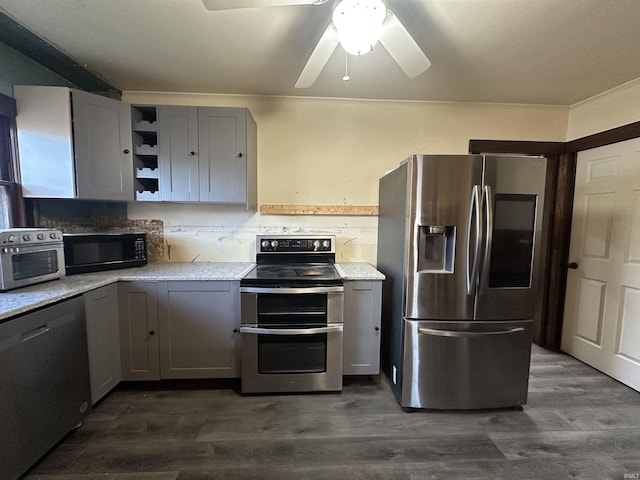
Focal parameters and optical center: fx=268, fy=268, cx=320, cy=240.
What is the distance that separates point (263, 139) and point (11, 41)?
1755 millimetres

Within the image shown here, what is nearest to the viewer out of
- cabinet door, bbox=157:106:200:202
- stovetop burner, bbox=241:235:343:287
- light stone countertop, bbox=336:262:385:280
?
light stone countertop, bbox=336:262:385:280

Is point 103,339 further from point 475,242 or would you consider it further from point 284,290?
point 475,242

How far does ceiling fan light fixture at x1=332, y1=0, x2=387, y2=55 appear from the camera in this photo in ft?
3.71

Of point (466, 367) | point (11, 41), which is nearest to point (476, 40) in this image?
point (466, 367)

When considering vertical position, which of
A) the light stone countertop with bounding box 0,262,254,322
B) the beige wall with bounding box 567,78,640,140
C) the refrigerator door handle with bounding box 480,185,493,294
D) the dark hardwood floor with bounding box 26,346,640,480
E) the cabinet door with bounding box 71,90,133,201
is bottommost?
the dark hardwood floor with bounding box 26,346,640,480

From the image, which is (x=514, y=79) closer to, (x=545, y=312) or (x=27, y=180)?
(x=545, y=312)

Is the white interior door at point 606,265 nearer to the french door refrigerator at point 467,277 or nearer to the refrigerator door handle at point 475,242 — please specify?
the french door refrigerator at point 467,277

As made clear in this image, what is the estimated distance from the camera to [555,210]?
8.85 ft

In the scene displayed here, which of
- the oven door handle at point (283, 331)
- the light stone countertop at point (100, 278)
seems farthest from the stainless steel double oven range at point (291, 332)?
the light stone countertop at point (100, 278)

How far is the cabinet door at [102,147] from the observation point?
199 cm

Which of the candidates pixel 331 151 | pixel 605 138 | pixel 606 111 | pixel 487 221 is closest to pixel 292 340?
pixel 487 221

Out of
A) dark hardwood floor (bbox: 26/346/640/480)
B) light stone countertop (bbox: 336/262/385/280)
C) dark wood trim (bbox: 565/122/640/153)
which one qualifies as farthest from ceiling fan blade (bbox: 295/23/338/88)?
dark wood trim (bbox: 565/122/640/153)

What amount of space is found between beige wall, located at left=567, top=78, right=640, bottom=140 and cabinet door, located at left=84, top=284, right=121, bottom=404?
4.24 meters

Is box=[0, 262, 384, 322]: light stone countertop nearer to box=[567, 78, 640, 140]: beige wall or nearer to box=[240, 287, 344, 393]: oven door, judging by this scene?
box=[240, 287, 344, 393]: oven door
